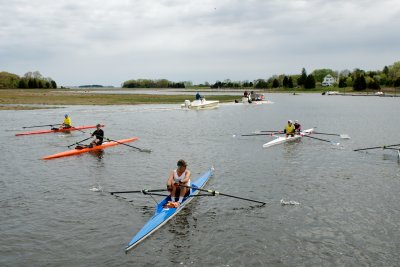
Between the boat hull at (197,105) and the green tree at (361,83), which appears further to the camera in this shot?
the green tree at (361,83)

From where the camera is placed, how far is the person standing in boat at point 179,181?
15.5m

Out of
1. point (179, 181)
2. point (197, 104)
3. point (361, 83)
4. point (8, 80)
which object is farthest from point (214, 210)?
point (8, 80)

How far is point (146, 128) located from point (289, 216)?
100ft

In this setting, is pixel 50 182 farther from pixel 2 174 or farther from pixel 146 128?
pixel 146 128

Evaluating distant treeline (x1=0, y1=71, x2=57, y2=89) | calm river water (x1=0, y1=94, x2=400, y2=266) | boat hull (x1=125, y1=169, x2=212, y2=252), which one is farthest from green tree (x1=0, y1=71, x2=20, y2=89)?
boat hull (x1=125, y1=169, x2=212, y2=252)

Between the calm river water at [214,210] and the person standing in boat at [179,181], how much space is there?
0.79 m

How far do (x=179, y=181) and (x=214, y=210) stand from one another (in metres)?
1.87

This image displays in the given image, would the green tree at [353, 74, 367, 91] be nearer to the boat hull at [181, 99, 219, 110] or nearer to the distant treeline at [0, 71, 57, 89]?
the boat hull at [181, 99, 219, 110]

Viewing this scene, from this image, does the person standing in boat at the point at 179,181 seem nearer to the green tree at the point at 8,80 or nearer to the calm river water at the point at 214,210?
the calm river water at the point at 214,210

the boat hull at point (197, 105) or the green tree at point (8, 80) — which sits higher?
the green tree at point (8, 80)

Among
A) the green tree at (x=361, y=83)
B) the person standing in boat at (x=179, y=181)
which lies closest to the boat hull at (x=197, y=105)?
the person standing in boat at (x=179, y=181)

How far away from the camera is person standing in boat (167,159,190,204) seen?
1555 cm

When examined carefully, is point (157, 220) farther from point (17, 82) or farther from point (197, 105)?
point (17, 82)

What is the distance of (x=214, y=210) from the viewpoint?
16047mm
